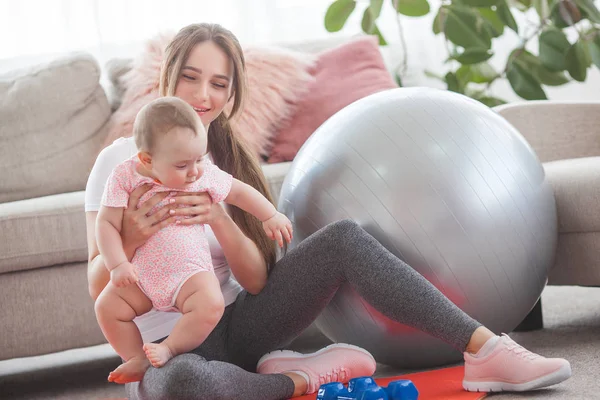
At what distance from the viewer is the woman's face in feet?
5.26

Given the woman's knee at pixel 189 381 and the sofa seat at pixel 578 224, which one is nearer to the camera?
the woman's knee at pixel 189 381

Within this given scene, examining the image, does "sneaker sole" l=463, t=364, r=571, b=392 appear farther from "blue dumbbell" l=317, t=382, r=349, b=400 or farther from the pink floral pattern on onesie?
the pink floral pattern on onesie

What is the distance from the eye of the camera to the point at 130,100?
2.63 m

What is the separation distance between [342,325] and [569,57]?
5.76 ft

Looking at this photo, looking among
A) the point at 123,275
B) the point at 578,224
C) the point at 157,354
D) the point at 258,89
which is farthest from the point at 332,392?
the point at 258,89

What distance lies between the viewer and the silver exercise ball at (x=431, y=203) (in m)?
1.57

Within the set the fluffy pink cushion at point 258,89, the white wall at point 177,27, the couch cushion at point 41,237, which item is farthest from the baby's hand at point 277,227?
the white wall at point 177,27

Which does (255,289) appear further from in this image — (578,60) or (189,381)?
(578,60)

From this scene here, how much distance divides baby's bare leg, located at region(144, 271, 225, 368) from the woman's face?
34cm

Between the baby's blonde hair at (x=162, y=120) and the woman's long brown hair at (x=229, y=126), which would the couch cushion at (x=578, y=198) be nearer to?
the woman's long brown hair at (x=229, y=126)

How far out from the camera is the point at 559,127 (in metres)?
2.55

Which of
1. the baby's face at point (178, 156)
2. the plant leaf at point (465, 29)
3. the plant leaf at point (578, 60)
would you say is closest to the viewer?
the baby's face at point (178, 156)

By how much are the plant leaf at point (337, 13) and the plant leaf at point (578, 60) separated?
0.83 m

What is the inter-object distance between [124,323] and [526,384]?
0.73 m
